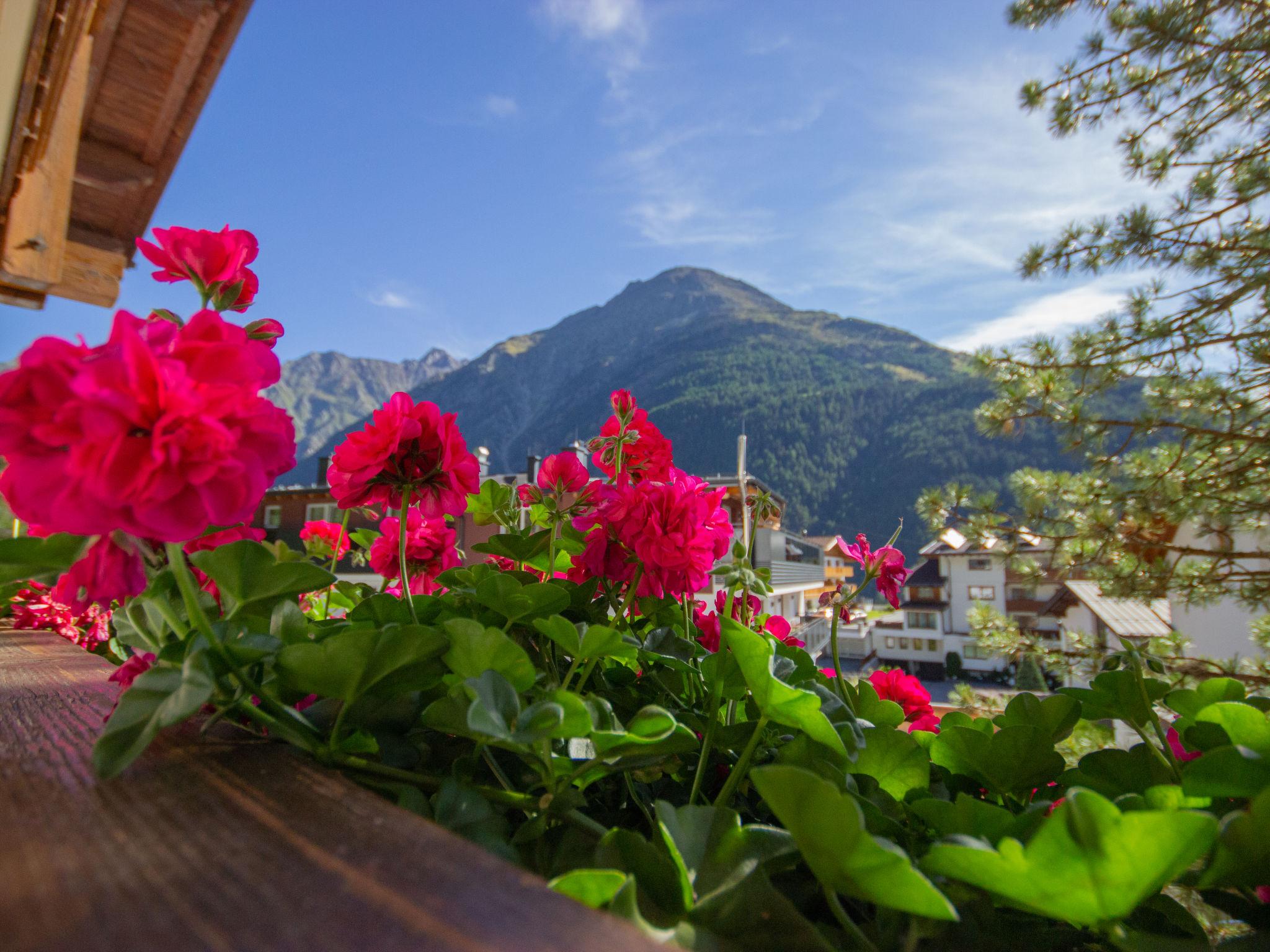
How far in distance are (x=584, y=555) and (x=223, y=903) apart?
0.36 metres

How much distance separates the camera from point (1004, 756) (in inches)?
14.2

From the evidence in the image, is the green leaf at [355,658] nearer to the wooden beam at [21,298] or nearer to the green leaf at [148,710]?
the green leaf at [148,710]

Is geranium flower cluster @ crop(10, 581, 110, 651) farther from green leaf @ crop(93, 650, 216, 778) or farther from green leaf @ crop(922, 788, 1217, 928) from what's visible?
green leaf @ crop(922, 788, 1217, 928)

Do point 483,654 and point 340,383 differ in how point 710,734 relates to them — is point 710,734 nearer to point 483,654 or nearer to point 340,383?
point 483,654

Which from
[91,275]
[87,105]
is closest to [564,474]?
[87,105]

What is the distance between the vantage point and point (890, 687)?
722 millimetres

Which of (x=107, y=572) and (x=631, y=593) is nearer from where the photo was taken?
(x=107, y=572)

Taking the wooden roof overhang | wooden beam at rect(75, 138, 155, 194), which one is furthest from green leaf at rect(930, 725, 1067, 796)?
wooden beam at rect(75, 138, 155, 194)

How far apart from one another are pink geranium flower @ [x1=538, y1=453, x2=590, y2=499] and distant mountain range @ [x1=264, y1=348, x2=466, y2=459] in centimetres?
9146

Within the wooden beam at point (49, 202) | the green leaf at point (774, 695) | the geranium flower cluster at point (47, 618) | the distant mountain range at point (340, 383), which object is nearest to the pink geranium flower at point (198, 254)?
the green leaf at point (774, 695)

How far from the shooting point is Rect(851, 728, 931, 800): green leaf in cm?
36

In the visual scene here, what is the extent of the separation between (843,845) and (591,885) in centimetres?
8

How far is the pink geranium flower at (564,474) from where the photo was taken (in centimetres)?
61

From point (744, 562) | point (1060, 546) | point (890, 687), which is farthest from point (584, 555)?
point (1060, 546)
